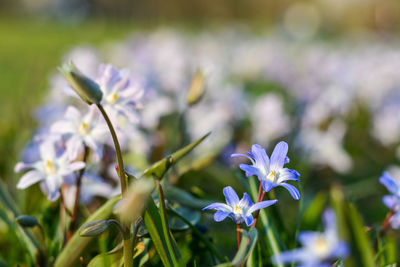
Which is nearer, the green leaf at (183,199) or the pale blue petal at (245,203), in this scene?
the pale blue petal at (245,203)

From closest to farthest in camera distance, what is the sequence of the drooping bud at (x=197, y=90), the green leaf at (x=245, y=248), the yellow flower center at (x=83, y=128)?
1. the green leaf at (x=245, y=248)
2. the yellow flower center at (x=83, y=128)
3. the drooping bud at (x=197, y=90)

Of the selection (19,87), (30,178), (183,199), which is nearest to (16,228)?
(30,178)

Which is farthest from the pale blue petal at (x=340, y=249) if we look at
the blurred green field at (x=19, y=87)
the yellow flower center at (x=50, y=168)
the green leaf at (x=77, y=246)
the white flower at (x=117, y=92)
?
the blurred green field at (x=19, y=87)

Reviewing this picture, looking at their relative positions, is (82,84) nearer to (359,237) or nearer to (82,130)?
(82,130)

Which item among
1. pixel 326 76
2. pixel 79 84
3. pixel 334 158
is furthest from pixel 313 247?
pixel 326 76

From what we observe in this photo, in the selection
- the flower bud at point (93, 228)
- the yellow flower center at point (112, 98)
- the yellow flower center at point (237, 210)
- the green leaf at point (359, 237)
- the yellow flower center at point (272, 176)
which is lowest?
the green leaf at point (359, 237)

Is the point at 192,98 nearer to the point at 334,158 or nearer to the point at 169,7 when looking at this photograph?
the point at 334,158

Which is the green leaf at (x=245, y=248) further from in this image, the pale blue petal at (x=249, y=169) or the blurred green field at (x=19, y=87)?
the blurred green field at (x=19, y=87)
